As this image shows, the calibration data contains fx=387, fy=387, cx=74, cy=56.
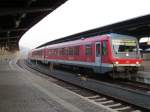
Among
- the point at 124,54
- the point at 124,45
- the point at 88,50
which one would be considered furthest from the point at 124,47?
the point at 88,50

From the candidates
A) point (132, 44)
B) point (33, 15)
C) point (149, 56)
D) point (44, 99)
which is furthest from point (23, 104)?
point (149, 56)

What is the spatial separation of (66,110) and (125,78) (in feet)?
45.4

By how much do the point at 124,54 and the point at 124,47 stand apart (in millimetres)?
496

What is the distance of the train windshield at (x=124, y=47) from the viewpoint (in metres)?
24.2

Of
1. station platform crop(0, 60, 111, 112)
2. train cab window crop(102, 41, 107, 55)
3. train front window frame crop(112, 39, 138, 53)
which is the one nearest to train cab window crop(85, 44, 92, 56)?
train cab window crop(102, 41, 107, 55)

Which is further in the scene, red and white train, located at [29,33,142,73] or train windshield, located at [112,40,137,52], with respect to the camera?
train windshield, located at [112,40,137,52]

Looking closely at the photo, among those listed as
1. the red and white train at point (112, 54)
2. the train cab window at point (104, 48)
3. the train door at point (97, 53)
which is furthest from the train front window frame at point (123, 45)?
the train door at point (97, 53)

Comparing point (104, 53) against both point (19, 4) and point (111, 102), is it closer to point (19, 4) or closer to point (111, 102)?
point (19, 4)

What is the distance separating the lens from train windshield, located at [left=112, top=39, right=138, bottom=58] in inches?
951

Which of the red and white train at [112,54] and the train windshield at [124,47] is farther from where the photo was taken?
the train windshield at [124,47]

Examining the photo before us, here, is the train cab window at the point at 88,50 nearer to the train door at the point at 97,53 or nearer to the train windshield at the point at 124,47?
the train door at the point at 97,53

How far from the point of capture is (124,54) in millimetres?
24281

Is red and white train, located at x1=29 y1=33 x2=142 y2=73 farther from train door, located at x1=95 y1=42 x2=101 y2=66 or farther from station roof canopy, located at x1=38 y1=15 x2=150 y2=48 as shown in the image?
station roof canopy, located at x1=38 y1=15 x2=150 y2=48

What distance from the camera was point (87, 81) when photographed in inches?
936
